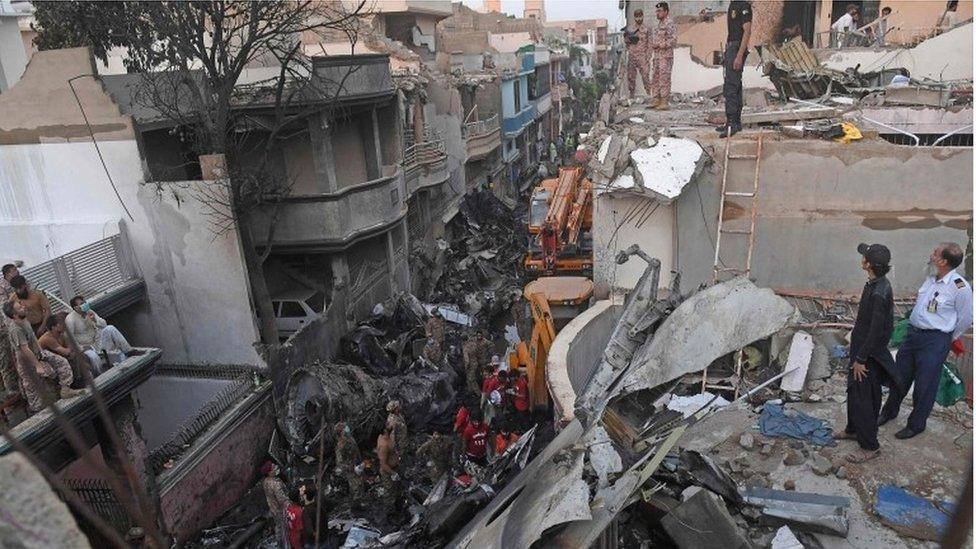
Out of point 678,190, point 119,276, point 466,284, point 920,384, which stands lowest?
point 466,284

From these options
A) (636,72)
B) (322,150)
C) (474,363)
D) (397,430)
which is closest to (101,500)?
(397,430)

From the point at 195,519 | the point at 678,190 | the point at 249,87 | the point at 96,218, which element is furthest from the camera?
the point at 249,87

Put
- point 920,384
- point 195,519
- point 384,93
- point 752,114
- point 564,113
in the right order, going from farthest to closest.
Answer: point 564,113, point 384,93, point 752,114, point 195,519, point 920,384

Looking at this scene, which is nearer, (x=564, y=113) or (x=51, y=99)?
(x=51, y=99)

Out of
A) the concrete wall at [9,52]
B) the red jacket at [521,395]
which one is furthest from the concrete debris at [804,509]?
the concrete wall at [9,52]

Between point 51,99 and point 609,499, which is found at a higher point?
point 51,99

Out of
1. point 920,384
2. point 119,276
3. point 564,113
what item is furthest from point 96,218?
point 564,113

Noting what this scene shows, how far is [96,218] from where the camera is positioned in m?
11.4

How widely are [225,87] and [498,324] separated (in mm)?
9572

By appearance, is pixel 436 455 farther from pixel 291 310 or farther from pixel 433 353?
pixel 291 310

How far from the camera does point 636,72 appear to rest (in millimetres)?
15203

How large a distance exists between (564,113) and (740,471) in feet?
164

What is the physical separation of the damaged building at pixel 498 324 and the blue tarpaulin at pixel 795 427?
1.1 inches

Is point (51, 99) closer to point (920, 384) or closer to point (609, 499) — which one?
point (609, 499)
